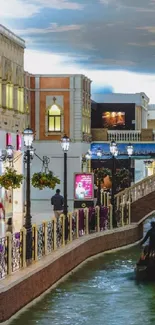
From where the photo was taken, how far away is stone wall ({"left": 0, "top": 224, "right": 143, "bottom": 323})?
19.3 m

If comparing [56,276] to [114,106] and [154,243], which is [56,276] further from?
[114,106]

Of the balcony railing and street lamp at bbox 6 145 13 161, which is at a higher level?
the balcony railing

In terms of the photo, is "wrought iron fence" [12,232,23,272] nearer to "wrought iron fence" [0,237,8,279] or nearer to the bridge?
the bridge

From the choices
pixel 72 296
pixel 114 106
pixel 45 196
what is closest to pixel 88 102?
pixel 45 196

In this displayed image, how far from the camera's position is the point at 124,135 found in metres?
67.2

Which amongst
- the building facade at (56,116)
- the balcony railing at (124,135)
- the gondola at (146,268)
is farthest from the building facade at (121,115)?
the gondola at (146,268)

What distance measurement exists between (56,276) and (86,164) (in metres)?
37.9

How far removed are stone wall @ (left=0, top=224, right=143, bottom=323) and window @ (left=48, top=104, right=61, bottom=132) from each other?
77.8 feet

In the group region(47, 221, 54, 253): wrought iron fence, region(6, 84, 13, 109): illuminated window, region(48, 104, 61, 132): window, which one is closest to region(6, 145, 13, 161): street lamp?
region(6, 84, 13, 109): illuminated window

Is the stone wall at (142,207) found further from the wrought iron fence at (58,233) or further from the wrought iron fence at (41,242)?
the wrought iron fence at (41,242)

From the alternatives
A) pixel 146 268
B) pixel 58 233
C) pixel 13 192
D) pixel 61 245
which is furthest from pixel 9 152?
pixel 146 268

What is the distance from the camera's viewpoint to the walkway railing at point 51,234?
68.6 feet

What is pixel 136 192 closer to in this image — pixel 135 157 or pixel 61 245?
pixel 61 245

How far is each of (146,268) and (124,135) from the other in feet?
135
